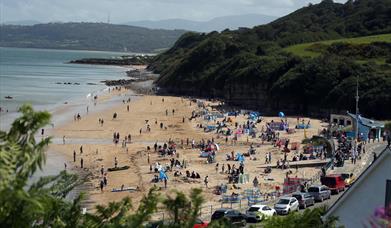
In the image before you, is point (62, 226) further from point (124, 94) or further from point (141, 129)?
point (124, 94)

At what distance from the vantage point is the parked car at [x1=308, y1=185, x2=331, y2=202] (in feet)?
83.5

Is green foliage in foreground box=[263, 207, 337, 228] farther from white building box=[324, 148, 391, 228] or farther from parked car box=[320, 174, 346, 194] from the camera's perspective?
parked car box=[320, 174, 346, 194]

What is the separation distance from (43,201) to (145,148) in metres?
43.6

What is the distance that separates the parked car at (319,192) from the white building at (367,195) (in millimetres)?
15323

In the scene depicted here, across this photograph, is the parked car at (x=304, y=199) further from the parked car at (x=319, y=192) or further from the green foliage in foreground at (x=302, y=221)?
the green foliage in foreground at (x=302, y=221)

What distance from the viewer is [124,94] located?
309ft

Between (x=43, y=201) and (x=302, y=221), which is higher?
(x=43, y=201)

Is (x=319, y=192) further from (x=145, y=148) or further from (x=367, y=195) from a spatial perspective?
(x=145, y=148)

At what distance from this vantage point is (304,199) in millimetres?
24406

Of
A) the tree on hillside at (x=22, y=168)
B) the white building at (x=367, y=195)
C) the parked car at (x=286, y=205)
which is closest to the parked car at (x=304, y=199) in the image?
the parked car at (x=286, y=205)

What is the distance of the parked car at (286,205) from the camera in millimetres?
22406

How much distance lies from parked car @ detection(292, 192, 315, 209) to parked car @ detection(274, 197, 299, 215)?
754mm

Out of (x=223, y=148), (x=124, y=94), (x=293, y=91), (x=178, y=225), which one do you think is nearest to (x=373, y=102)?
(x=293, y=91)

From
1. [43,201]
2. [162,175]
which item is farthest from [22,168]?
[162,175]
